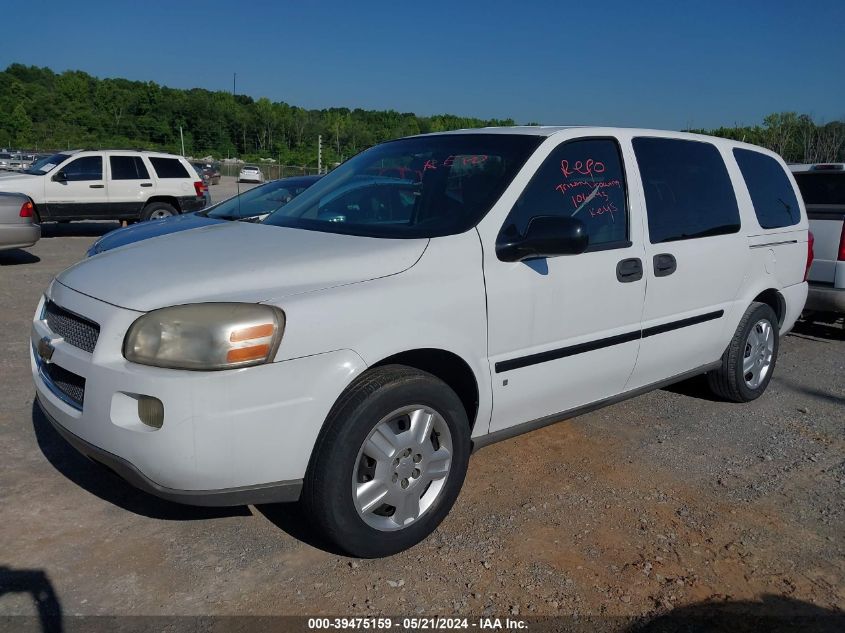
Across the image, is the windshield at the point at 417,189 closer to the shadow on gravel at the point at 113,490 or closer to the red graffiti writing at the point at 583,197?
the red graffiti writing at the point at 583,197

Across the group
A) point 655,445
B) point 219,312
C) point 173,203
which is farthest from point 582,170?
point 173,203

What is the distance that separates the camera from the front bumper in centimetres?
253

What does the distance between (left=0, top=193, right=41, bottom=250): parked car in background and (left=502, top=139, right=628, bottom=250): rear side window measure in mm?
8984

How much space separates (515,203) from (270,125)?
281ft

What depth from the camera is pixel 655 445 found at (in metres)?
4.41

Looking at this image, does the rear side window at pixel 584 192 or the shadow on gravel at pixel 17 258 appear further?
the shadow on gravel at pixel 17 258

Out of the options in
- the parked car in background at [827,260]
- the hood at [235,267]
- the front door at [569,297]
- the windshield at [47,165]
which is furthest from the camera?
the windshield at [47,165]

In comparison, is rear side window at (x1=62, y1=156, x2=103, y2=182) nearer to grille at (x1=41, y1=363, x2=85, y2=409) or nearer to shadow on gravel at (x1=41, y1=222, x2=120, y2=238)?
shadow on gravel at (x1=41, y1=222, x2=120, y2=238)

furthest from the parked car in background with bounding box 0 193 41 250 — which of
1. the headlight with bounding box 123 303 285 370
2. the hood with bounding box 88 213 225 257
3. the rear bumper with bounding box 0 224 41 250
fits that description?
the headlight with bounding box 123 303 285 370

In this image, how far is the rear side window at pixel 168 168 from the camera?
14312 millimetres

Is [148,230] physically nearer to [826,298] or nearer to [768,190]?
[768,190]

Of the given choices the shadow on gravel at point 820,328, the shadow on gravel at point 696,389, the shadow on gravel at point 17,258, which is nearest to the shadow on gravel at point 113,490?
the shadow on gravel at point 696,389

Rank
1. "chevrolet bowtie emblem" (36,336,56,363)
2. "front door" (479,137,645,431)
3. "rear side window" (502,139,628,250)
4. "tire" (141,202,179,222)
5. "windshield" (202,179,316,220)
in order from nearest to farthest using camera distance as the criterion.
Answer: "chevrolet bowtie emblem" (36,336,56,363)
"front door" (479,137,645,431)
"rear side window" (502,139,628,250)
"windshield" (202,179,316,220)
"tire" (141,202,179,222)

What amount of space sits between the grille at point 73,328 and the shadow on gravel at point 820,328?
702cm
